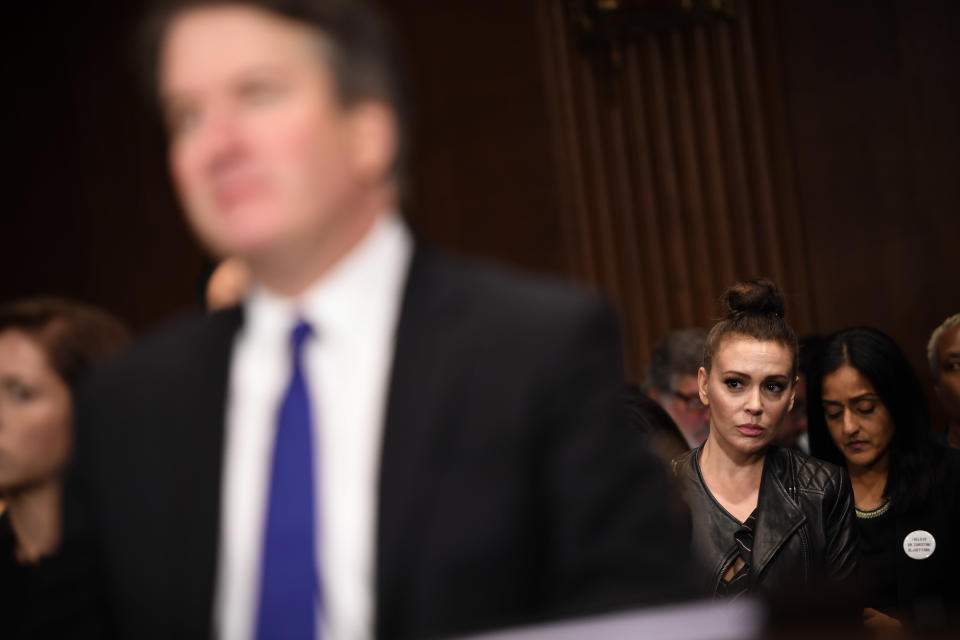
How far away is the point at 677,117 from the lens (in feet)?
17.9

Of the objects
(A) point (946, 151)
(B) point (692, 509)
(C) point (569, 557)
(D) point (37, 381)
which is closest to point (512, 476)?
(C) point (569, 557)

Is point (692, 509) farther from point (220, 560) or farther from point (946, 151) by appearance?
point (946, 151)

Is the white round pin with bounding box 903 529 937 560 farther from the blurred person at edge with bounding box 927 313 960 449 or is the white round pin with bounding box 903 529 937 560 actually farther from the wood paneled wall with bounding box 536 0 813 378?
the wood paneled wall with bounding box 536 0 813 378

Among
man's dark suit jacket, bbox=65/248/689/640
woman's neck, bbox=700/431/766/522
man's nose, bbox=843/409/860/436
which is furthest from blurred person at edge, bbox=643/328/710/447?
man's dark suit jacket, bbox=65/248/689/640

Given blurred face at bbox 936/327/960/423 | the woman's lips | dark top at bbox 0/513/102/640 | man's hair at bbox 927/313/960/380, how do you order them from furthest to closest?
man's hair at bbox 927/313/960/380
blurred face at bbox 936/327/960/423
the woman's lips
dark top at bbox 0/513/102/640

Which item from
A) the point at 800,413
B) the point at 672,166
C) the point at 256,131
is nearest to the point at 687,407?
the point at 800,413

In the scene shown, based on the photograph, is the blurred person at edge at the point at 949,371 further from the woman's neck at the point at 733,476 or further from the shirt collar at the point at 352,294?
the shirt collar at the point at 352,294

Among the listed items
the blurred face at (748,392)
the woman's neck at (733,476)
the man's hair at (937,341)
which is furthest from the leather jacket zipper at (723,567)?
the man's hair at (937,341)

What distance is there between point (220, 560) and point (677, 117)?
15.2 ft

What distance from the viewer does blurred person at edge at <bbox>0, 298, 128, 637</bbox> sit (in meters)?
1.84

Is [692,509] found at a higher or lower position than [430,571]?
lower

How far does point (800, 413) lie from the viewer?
4.65m

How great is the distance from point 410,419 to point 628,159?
4548mm

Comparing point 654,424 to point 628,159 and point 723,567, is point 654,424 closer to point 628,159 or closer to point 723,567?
point 723,567
